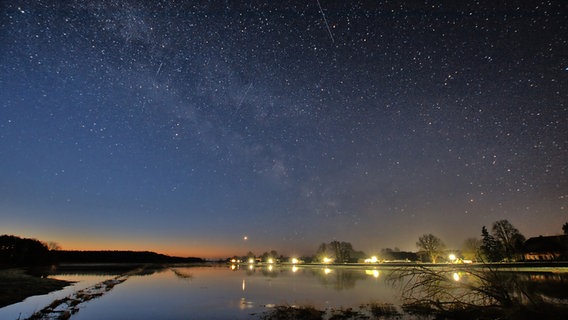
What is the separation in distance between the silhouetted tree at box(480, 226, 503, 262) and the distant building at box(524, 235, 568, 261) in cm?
1061

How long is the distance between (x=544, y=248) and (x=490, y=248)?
15.4 metres

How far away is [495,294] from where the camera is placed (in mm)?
14977

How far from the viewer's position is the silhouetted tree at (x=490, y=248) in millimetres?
71844

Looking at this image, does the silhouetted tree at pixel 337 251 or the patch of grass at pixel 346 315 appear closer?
the patch of grass at pixel 346 315

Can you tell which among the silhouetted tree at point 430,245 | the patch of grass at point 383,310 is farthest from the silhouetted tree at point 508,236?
the patch of grass at point 383,310

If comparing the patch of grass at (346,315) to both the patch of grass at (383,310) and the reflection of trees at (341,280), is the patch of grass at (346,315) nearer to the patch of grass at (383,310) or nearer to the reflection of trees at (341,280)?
the patch of grass at (383,310)

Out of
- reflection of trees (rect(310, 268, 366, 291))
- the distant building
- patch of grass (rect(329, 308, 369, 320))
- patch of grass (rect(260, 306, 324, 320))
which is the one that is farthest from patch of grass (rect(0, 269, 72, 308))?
the distant building

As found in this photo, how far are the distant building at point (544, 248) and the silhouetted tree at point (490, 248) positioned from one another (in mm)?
10613

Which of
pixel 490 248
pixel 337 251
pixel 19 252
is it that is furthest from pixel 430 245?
pixel 19 252

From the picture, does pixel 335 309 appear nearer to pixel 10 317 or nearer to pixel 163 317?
pixel 163 317

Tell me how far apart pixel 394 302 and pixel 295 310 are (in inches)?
281

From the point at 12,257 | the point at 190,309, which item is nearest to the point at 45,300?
the point at 190,309

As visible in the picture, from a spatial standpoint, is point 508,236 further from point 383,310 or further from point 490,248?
point 383,310

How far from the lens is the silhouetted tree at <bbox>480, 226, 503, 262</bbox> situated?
71.8m
